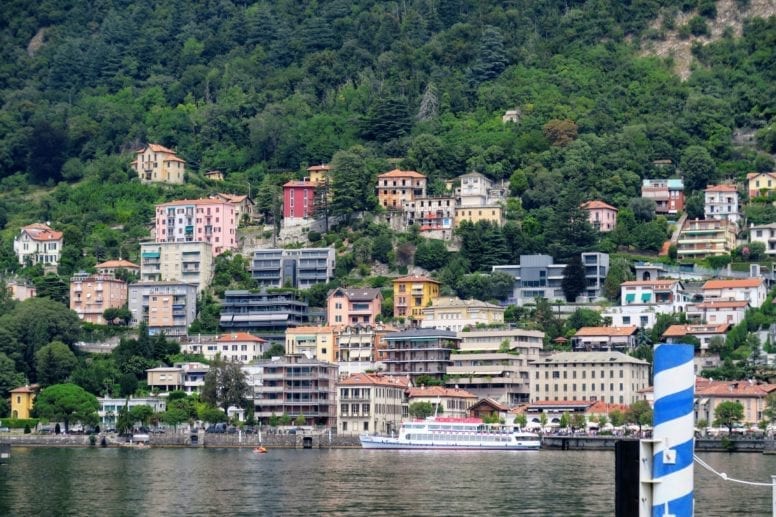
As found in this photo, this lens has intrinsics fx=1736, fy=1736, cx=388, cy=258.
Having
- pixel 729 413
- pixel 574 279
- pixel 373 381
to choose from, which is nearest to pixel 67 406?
pixel 373 381

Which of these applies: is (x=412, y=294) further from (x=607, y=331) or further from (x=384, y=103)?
(x=384, y=103)

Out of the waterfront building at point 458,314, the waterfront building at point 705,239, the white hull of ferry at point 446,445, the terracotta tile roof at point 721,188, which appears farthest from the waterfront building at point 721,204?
the white hull of ferry at point 446,445

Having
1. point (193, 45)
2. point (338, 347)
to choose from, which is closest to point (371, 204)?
point (338, 347)

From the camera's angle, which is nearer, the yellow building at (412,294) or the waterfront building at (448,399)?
the waterfront building at (448,399)

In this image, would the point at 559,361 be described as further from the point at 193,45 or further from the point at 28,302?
the point at 193,45

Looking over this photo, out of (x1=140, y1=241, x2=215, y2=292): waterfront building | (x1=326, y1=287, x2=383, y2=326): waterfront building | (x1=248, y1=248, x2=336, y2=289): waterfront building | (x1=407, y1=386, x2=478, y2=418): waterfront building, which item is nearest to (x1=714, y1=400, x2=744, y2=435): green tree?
(x1=407, y1=386, x2=478, y2=418): waterfront building

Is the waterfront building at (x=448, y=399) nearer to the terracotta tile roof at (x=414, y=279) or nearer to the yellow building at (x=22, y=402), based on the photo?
the terracotta tile roof at (x=414, y=279)
